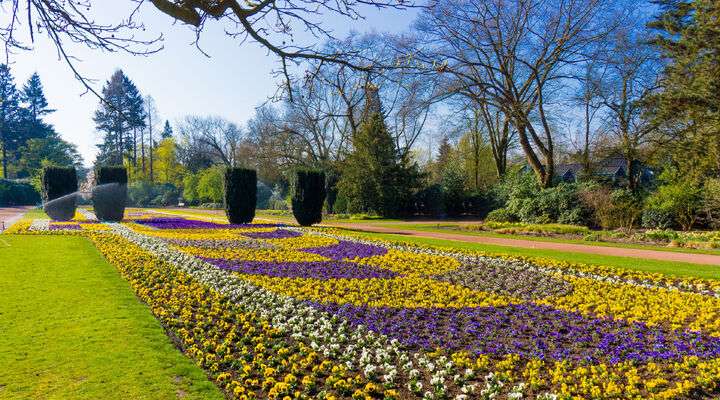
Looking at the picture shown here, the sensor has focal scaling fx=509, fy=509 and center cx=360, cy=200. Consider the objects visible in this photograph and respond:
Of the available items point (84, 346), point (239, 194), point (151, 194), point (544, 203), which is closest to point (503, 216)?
point (544, 203)

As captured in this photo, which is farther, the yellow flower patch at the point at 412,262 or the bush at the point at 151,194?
the bush at the point at 151,194

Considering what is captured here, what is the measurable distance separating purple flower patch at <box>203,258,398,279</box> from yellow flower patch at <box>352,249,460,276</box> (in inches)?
18.0

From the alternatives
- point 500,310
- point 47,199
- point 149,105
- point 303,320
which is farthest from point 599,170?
point 149,105

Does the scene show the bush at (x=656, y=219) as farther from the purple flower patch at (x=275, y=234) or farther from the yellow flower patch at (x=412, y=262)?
the purple flower patch at (x=275, y=234)

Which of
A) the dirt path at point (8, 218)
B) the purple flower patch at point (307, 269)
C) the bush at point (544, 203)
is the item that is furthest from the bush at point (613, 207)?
the dirt path at point (8, 218)

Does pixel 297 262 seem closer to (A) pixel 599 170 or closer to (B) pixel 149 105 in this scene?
(A) pixel 599 170

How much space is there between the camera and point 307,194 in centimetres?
2228

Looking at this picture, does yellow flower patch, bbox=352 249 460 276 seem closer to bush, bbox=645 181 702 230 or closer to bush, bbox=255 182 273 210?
bush, bbox=645 181 702 230

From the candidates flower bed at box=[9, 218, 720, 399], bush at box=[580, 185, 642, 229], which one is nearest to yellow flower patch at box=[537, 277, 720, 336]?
flower bed at box=[9, 218, 720, 399]

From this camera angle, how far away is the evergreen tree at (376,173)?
3177 cm

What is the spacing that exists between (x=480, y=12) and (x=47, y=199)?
868 inches

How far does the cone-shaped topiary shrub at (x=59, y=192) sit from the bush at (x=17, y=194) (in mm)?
23238

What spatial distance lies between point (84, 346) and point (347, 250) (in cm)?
897

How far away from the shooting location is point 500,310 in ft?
22.7
